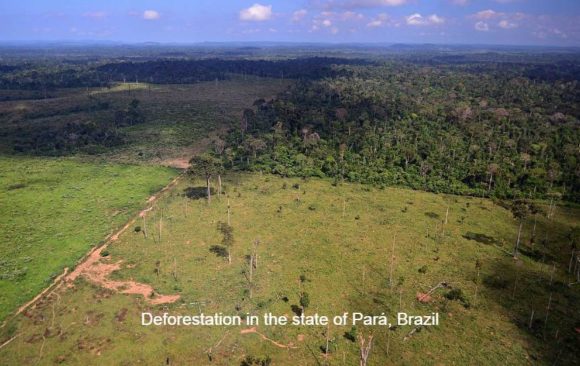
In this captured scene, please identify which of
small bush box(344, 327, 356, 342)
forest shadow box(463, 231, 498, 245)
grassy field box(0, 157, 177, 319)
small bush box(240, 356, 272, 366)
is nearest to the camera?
small bush box(240, 356, 272, 366)

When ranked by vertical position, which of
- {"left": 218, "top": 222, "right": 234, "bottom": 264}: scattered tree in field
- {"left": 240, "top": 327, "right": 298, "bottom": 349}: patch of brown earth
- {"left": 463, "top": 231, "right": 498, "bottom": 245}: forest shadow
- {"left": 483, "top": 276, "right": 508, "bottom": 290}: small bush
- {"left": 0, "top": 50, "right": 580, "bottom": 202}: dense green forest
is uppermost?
{"left": 0, "top": 50, "right": 580, "bottom": 202}: dense green forest

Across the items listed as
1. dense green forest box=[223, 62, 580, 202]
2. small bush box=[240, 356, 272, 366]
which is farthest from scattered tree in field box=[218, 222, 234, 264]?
dense green forest box=[223, 62, 580, 202]

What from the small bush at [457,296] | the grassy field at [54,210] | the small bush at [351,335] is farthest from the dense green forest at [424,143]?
the small bush at [351,335]

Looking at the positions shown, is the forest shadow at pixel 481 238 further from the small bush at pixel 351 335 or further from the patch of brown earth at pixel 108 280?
the patch of brown earth at pixel 108 280

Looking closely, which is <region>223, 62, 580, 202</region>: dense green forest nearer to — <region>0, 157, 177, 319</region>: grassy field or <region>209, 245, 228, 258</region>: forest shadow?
<region>0, 157, 177, 319</region>: grassy field

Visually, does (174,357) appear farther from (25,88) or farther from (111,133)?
(25,88)

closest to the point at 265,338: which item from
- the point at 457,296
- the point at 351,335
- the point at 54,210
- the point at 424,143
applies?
the point at 351,335
